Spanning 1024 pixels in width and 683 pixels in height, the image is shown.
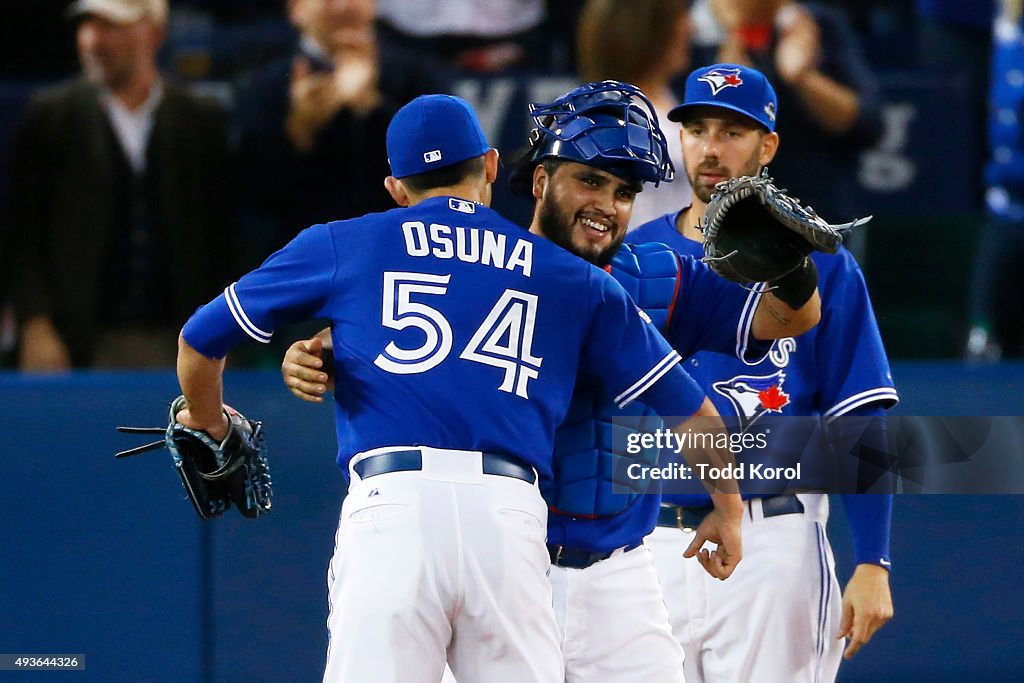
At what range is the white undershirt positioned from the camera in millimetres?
5461

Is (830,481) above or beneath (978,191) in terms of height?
beneath

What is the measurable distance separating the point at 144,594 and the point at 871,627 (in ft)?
7.56

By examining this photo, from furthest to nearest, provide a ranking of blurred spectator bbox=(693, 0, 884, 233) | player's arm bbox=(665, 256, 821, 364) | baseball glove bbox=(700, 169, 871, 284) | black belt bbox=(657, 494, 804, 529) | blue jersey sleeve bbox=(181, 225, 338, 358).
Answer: blurred spectator bbox=(693, 0, 884, 233), black belt bbox=(657, 494, 804, 529), player's arm bbox=(665, 256, 821, 364), baseball glove bbox=(700, 169, 871, 284), blue jersey sleeve bbox=(181, 225, 338, 358)

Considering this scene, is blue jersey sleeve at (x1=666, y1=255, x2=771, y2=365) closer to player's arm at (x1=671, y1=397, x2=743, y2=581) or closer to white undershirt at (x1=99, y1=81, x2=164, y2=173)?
player's arm at (x1=671, y1=397, x2=743, y2=581)

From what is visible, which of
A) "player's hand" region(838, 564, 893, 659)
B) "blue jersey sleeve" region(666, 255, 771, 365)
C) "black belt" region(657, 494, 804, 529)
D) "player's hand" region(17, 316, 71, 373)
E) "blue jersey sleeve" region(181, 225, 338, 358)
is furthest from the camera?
"player's hand" region(17, 316, 71, 373)

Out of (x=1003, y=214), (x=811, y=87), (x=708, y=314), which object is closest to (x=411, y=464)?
(x=708, y=314)

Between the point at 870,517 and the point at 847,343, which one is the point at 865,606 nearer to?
the point at 870,517

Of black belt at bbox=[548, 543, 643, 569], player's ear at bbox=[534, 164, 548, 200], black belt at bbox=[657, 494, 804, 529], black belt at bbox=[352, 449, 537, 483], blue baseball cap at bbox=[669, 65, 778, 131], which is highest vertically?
blue baseball cap at bbox=[669, 65, 778, 131]

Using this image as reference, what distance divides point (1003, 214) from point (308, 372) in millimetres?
3675

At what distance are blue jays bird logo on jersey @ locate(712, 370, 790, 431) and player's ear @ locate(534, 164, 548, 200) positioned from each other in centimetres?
76

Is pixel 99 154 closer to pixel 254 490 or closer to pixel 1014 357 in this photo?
pixel 254 490

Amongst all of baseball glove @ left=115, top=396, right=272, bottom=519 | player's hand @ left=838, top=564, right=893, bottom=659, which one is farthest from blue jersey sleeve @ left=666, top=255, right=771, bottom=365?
baseball glove @ left=115, top=396, right=272, bottom=519

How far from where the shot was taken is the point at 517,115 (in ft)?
19.2

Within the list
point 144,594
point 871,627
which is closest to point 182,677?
point 144,594
